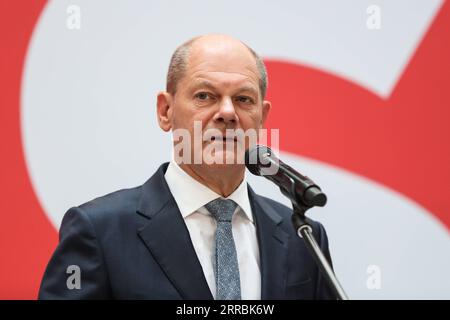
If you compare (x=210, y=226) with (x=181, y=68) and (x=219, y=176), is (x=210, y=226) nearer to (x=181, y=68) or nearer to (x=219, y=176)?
(x=219, y=176)

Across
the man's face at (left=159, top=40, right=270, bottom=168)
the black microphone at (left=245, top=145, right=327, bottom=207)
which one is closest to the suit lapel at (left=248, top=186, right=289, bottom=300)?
the man's face at (left=159, top=40, right=270, bottom=168)

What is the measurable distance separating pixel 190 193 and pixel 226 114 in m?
0.25

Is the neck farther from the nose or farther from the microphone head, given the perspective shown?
the microphone head

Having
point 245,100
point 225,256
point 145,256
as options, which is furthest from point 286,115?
point 145,256

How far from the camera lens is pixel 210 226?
5.46 ft

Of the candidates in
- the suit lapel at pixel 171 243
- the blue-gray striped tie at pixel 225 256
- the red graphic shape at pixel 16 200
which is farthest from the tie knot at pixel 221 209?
the red graphic shape at pixel 16 200

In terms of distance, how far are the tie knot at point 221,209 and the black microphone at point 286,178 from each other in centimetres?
27

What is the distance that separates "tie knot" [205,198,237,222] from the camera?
1.67 meters
